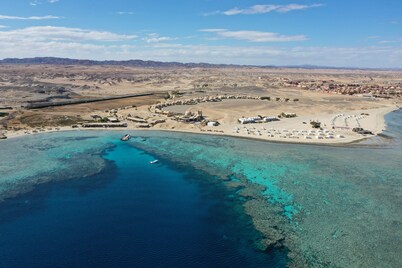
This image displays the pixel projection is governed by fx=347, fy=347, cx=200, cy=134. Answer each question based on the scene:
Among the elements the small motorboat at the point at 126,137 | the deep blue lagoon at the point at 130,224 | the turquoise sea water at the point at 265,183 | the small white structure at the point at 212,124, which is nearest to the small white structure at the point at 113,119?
the turquoise sea water at the point at 265,183

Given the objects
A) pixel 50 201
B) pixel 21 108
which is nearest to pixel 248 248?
pixel 50 201

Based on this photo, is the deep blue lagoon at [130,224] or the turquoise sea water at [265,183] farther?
the turquoise sea water at [265,183]

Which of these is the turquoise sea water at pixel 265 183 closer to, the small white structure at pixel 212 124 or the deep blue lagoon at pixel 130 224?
the deep blue lagoon at pixel 130 224

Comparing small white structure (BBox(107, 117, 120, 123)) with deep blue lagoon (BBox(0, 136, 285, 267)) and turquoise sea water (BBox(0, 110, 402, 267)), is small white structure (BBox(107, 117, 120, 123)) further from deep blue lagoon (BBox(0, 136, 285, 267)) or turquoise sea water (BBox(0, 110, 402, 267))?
deep blue lagoon (BBox(0, 136, 285, 267))

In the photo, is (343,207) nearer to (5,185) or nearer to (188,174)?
(188,174)

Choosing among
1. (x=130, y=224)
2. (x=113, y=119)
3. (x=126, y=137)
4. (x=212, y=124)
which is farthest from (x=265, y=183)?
(x=113, y=119)

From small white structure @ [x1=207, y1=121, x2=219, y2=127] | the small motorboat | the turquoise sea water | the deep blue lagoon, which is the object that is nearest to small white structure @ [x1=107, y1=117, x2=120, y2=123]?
the turquoise sea water

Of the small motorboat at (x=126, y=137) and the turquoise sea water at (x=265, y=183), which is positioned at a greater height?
the small motorboat at (x=126, y=137)

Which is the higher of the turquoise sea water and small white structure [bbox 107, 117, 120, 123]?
small white structure [bbox 107, 117, 120, 123]
